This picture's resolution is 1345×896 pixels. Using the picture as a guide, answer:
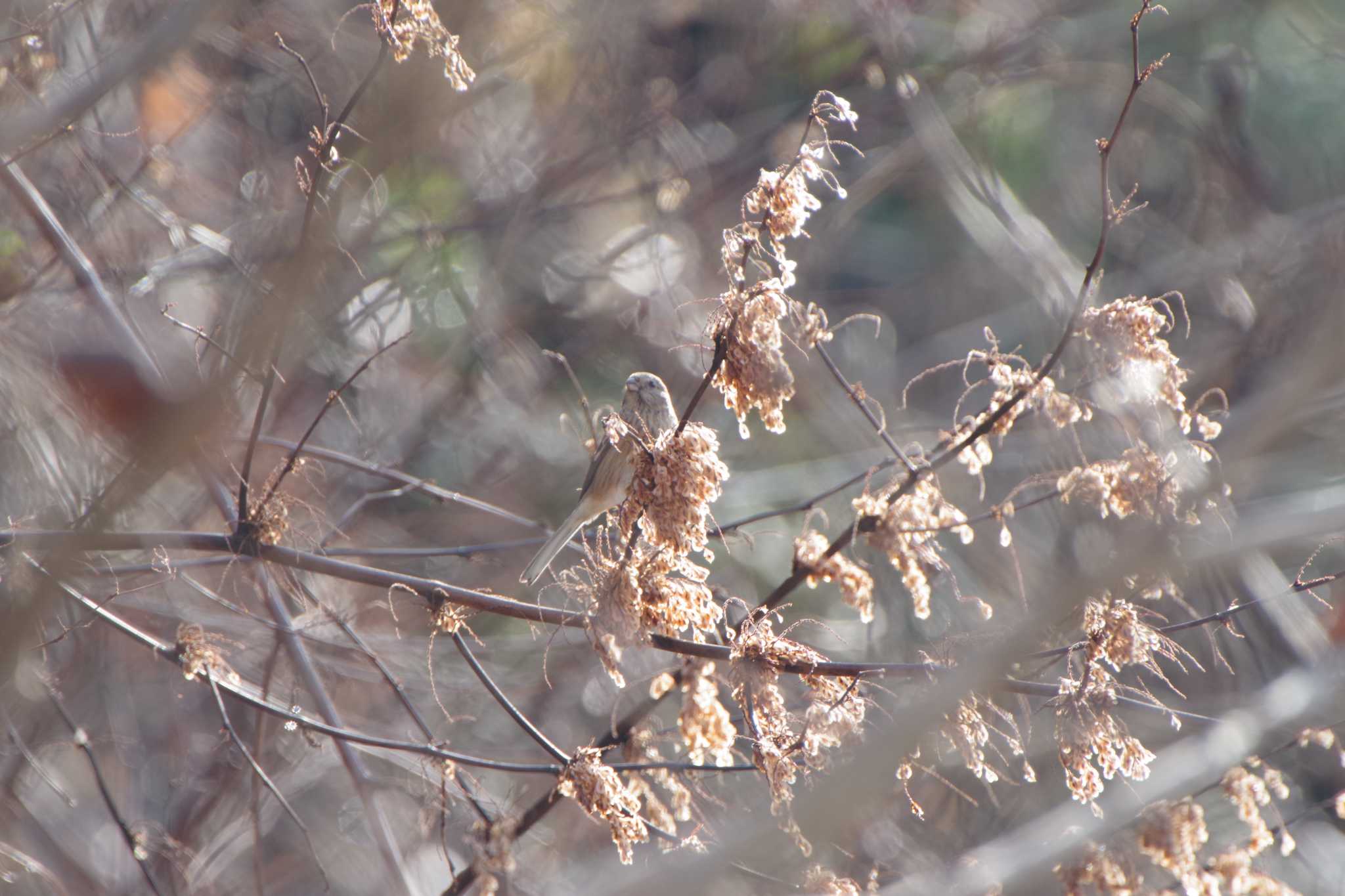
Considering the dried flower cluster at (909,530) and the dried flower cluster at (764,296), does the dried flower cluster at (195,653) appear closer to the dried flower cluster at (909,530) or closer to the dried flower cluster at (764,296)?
the dried flower cluster at (764,296)

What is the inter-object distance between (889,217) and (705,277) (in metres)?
2.51

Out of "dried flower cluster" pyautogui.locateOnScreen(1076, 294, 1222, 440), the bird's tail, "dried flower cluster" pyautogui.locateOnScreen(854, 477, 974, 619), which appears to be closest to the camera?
"dried flower cluster" pyautogui.locateOnScreen(1076, 294, 1222, 440)

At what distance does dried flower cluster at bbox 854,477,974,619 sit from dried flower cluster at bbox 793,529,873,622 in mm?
108

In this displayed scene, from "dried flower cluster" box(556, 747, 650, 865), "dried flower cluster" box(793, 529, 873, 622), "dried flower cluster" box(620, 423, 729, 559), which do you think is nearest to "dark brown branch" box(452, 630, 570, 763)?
"dried flower cluster" box(556, 747, 650, 865)

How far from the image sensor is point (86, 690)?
5.99m

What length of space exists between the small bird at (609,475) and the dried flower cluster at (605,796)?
1.17m

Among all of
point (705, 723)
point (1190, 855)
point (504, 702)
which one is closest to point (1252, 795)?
point (1190, 855)

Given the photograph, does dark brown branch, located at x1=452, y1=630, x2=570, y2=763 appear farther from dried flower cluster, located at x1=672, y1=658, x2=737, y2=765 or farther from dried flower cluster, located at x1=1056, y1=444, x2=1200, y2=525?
dried flower cluster, located at x1=1056, y1=444, x2=1200, y2=525

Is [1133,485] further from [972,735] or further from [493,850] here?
[493,850]

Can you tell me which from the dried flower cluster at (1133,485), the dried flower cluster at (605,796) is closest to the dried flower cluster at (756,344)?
the dried flower cluster at (1133,485)

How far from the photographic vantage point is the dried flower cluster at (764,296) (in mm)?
2512

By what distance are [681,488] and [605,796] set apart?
0.70 meters

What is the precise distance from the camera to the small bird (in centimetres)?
410

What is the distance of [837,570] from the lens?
9.86ft
